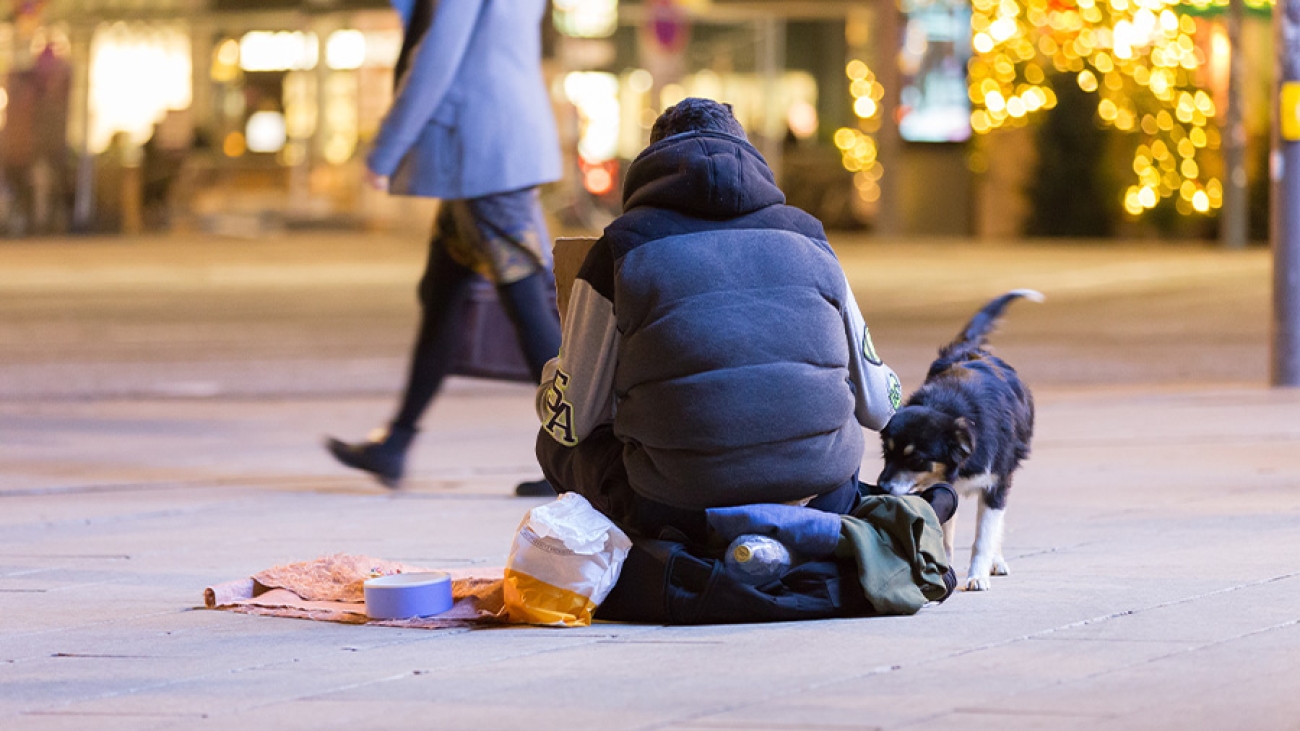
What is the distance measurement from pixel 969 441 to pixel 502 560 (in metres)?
1.48

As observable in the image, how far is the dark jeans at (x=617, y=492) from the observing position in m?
4.73

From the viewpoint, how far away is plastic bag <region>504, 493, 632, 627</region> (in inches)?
181

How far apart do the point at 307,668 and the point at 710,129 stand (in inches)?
61.5

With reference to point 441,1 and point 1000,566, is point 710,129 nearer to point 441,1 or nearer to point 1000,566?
point 1000,566

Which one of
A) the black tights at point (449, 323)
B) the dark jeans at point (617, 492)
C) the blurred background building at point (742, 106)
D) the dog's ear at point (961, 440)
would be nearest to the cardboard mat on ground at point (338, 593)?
the dark jeans at point (617, 492)

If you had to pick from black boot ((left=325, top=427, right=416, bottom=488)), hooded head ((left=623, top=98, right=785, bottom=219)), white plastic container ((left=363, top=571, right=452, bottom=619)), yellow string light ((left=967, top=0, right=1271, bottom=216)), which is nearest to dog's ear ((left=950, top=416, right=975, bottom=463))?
hooded head ((left=623, top=98, right=785, bottom=219))

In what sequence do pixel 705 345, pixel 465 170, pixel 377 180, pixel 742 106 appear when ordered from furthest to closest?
pixel 742 106 → pixel 377 180 → pixel 465 170 → pixel 705 345

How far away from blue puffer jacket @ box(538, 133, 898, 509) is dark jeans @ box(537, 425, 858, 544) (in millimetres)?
45

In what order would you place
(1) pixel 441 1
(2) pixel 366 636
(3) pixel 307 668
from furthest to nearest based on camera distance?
(1) pixel 441 1 < (2) pixel 366 636 < (3) pixel 307 668

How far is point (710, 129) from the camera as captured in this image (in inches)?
187

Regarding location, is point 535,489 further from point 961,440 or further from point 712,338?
point 712,338

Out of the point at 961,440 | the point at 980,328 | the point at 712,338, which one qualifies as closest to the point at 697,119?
the point at 712,338

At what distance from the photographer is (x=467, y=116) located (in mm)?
6922

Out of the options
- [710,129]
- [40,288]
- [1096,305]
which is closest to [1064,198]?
[1096,305]
